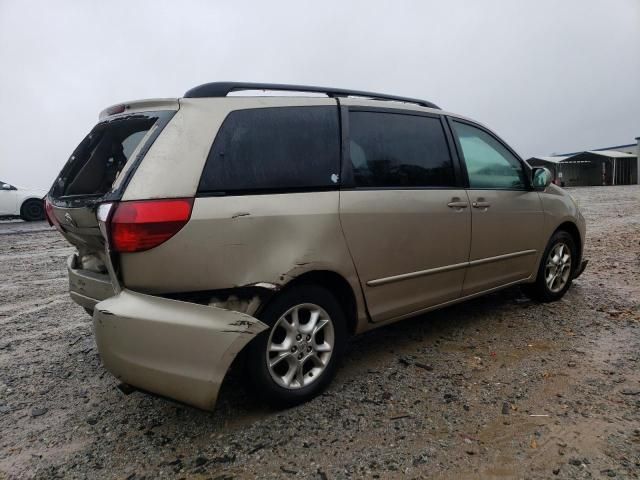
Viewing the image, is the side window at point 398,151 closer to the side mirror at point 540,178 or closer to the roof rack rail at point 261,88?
the roof rack rail at point 261,88

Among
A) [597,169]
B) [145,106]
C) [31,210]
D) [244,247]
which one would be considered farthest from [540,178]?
[597,169]

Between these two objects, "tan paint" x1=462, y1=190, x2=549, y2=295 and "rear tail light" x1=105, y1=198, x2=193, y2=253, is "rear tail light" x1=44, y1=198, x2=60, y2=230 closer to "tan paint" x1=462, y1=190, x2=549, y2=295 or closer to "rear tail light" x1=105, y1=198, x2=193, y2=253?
"rear tail light" x1=105, y1=198, x2=193, y2=253

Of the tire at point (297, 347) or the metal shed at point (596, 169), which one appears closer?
the tire at point (297, 347)

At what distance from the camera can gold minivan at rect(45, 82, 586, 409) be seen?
87.5 inches

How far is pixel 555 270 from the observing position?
4.54 meters

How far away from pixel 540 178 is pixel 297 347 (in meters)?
2.80

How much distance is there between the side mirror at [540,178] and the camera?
4141mm

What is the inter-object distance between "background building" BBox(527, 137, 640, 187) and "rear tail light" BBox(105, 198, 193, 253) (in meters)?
40.3

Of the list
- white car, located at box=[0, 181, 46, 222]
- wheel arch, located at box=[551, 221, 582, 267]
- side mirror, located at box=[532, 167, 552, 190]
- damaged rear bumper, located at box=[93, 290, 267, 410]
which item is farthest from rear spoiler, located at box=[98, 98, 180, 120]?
white car, located at box=[0, 181, 46, 222]

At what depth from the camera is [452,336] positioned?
3752 millimetres

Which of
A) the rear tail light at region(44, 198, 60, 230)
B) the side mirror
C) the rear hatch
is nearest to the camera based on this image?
the rear hatch

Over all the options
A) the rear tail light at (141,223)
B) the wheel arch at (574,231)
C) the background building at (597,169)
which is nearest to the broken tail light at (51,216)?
the rear tail light at (141,223)

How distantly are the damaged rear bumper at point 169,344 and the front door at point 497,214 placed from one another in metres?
2.12

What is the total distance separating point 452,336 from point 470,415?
122 centimetres
